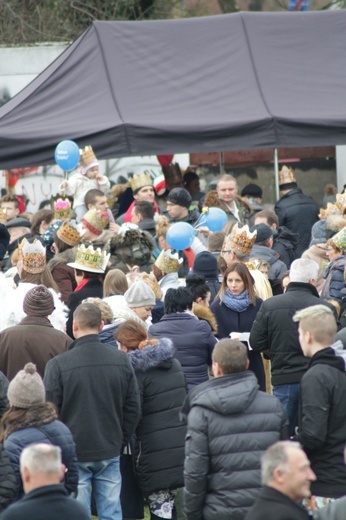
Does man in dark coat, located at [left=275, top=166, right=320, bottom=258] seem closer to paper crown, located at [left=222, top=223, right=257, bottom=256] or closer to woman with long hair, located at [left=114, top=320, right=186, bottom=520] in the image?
paper crown, located at [left=222, top=223, right=257, bottom=256]

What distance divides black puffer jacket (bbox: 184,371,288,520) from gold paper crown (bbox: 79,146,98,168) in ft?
19.2

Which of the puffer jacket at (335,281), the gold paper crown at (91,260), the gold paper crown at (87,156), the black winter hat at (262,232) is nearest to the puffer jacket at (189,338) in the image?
the gold paper crown at (91,260)

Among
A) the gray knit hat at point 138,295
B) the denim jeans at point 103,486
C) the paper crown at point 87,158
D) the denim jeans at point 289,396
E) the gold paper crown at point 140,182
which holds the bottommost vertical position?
the denim jeans at point 103,486

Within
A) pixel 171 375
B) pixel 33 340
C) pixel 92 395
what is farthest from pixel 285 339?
pixel 33 340

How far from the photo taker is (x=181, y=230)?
355 inches

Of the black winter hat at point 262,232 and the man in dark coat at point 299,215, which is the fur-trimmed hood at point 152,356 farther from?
the man in dark coat at point 299,215

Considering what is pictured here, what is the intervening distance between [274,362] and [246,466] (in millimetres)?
1988

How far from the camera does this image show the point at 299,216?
1184 centimetres

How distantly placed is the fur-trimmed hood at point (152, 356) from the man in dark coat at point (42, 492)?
207 centimetres

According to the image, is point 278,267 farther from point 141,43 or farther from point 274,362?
point 141,43

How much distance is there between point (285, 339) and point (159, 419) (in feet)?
3.67

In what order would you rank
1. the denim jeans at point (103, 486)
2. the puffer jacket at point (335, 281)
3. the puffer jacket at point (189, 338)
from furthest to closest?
the puffer jacket at point (335, 281), the puffer jacket at point (189, 338), the denim jeans at point (103, 486)

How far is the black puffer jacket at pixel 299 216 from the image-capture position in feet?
38.8

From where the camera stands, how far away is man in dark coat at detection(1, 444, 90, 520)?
425 centimetres
